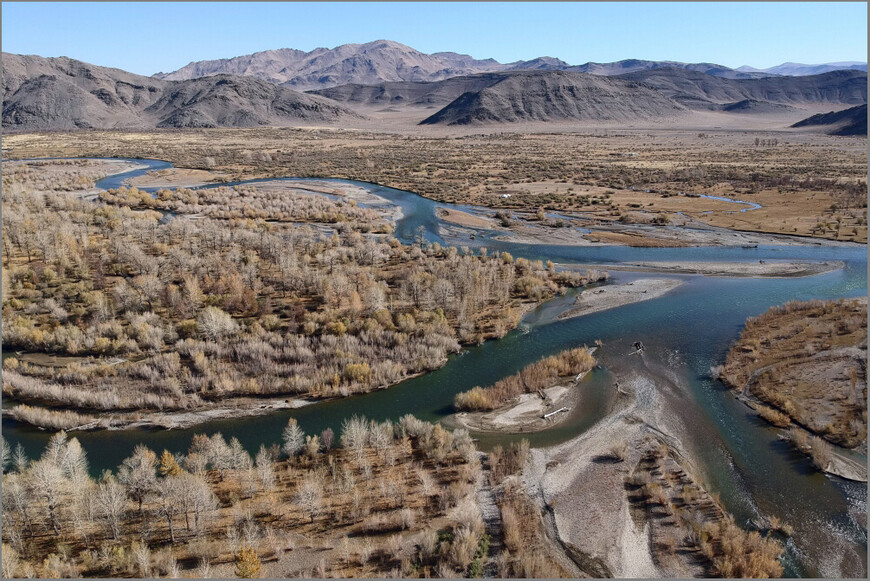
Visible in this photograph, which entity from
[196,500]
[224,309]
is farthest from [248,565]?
[224,309]

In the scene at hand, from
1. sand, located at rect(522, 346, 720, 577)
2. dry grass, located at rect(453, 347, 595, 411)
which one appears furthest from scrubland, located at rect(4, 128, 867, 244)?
sand, located at rect(522, 346, 720, 577)

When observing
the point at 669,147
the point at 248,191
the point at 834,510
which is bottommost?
the point at 834,510

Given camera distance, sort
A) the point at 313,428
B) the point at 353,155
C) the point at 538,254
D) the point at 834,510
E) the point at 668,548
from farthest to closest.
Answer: the point at 353,155 < the point at 538,254 < the point at 313,428 < the point at 834,510 < the point at 668,548

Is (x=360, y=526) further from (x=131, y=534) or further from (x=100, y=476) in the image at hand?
(x=100, y=476)

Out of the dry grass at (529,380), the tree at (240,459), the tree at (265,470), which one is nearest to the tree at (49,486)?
the tree at (240,459)

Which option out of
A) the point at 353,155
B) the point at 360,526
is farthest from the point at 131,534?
the point at 353,155

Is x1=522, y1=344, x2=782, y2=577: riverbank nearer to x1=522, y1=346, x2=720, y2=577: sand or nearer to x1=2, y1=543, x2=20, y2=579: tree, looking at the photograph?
x1=522, y1=346, x2=720, y2=577: sand

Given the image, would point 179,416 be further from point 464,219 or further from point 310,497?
point 464,219
